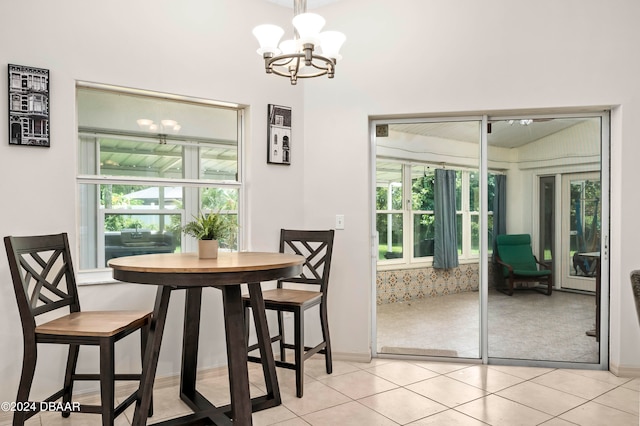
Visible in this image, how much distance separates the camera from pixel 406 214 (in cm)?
374

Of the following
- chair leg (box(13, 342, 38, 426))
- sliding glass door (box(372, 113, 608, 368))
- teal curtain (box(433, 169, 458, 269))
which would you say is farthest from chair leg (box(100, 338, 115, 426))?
teal curtain (box(433, 169, 458, 269))

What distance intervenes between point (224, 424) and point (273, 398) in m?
0.38

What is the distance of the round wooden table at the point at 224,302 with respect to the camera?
214 cm

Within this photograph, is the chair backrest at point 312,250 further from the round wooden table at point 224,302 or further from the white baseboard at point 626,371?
the white baseboard at point 626,371

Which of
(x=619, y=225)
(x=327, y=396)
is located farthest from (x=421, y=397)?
(x=619, y=225)

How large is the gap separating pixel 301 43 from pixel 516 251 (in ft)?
7.92

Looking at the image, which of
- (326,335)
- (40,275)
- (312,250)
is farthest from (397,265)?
(40,275)

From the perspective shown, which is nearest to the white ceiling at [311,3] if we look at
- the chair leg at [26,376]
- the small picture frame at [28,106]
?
the small picture frame at [28,106]

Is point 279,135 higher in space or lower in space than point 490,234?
higher

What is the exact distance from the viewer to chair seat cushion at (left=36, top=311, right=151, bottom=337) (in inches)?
85.3

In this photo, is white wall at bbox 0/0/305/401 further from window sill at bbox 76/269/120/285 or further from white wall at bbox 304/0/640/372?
white wall at bbox 304/0/640/372

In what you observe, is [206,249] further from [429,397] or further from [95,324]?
[429,397]

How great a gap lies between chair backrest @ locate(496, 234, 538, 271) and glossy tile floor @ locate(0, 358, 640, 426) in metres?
0.79

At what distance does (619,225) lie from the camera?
10.7 ft
